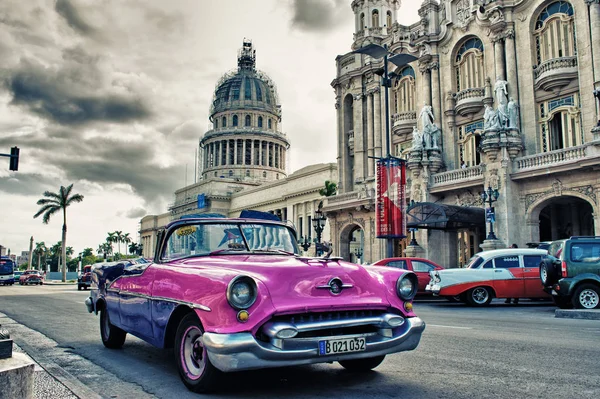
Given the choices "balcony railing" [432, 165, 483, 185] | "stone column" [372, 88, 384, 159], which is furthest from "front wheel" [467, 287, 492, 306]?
"stone column" [372, 88, 384, 159]

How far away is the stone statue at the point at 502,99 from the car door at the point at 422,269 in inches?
458

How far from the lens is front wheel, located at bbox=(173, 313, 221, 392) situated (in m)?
4.55

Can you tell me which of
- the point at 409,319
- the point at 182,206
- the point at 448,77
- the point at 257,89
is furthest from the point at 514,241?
the point at 257,89

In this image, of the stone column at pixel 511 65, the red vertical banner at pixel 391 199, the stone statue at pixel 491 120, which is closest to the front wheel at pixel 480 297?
the red vertical banner at pixel 391 199

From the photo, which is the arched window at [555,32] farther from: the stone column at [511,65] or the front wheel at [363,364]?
the front wheel at [363,364]

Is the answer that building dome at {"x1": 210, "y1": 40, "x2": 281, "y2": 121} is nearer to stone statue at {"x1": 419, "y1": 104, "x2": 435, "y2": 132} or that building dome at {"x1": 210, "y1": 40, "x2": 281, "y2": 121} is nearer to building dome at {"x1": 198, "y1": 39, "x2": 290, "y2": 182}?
building dome at {"x1": 198, "y1": 39, "x2": 290, "y2": 182}

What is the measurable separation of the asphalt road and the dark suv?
A: 5139mm

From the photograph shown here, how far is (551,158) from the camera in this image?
24109 millimetres

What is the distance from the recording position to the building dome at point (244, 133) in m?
106

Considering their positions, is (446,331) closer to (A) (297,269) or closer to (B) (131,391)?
(A) (297,269)

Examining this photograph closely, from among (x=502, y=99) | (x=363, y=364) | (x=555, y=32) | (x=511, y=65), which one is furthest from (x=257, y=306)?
(x=511, y=65)

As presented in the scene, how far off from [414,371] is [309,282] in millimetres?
1738

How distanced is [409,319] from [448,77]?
98.6 feet

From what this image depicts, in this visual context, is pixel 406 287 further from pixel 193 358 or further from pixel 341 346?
pixel 193 358
